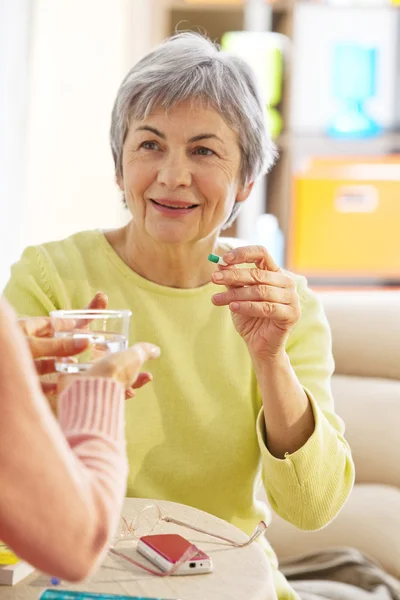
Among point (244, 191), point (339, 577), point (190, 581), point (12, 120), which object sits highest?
point (12, 120)

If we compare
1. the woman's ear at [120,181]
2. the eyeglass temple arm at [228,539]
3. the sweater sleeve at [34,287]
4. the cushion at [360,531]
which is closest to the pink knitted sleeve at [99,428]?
the eyeglass temple arm at [228,539]

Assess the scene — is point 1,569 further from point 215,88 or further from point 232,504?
point 215,88

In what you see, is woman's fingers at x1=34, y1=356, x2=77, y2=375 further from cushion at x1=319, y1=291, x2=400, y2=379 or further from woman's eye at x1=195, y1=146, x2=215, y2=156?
cushion at x1=319, y1=291, x2=400, y2=379

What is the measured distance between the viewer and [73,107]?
3.86 meters

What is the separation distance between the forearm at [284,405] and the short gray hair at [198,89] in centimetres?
44

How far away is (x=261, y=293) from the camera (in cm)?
138

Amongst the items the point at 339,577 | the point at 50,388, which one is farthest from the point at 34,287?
the point at 339,577

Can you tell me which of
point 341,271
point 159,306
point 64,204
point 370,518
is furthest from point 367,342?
point 64,204

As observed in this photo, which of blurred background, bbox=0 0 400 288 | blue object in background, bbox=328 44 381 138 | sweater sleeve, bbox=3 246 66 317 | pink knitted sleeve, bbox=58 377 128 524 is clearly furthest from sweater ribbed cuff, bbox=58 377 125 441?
blue object in background, bbox=328 44 381 138

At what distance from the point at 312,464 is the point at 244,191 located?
60cm

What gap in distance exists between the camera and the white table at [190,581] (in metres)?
1.06

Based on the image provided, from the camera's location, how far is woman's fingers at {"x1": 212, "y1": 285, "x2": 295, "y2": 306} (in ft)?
4.54

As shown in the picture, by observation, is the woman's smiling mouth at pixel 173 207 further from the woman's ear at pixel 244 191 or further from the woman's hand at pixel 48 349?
the woman's hand at pixel 48 349

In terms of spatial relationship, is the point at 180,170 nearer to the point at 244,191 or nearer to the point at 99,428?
the point at 244,191
